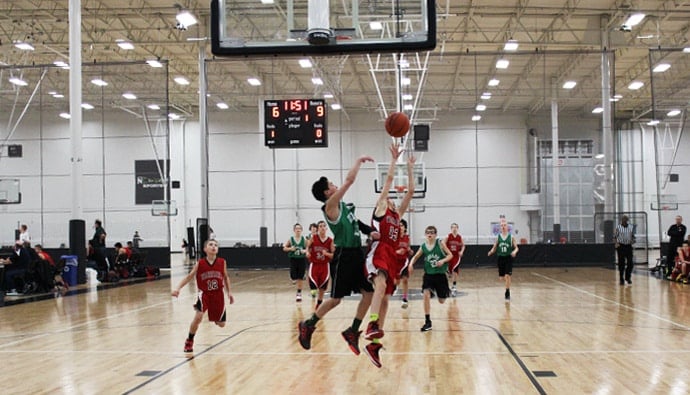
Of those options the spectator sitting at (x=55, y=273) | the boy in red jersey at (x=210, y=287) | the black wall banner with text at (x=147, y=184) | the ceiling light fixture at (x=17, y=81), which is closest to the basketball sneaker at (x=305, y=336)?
the boy in red jersey at (x=210, y=287)

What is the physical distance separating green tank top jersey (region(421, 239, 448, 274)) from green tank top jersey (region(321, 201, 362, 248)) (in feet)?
14.4

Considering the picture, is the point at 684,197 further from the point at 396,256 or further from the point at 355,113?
the point at 396,256

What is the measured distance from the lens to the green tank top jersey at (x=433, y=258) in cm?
1096

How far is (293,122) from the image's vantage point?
64.4 ft

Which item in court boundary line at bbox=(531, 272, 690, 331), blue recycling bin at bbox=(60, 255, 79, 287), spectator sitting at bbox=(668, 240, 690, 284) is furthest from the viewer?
blue recycling bin at bbox=(60, 255, 79, 287)

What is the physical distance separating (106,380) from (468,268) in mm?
21511

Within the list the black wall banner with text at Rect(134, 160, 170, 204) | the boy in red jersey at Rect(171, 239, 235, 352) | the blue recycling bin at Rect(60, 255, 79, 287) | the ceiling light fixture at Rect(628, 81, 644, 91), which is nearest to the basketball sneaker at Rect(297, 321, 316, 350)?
the boy in red jersey at Rect(171, 239, 235, 352)

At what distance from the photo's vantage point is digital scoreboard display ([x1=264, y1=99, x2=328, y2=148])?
1955cm

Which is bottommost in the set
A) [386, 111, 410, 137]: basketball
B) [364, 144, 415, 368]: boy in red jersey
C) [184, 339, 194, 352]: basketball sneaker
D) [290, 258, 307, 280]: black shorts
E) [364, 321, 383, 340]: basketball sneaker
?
[184, 339, 194, 352]: basketball sneaker

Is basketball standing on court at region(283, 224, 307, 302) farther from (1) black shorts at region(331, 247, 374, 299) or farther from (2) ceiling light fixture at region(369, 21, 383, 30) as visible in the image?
(1) black shorts at region(331, 247, 374, 299)

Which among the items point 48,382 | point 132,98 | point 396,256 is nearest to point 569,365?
point 396,256

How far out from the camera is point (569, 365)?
24.1 ft

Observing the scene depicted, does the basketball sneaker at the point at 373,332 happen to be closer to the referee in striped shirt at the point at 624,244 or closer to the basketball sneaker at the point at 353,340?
the basketball sneaker at the point at 353,340

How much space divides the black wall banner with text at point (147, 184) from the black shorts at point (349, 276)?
1039 inches
